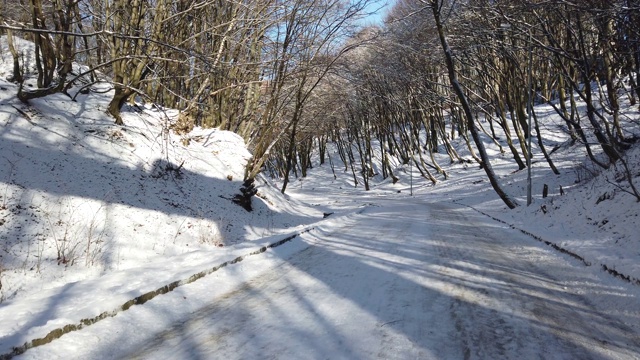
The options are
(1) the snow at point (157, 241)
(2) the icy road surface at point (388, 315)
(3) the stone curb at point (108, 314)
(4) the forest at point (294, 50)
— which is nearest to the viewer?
(3) the stone curb at point (108, 314)

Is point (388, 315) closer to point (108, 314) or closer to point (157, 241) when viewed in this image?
point (108, 314)

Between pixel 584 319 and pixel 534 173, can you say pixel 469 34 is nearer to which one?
pixel 534 173

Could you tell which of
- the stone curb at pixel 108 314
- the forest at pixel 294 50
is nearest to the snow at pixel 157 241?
the stone curb at pixel 108 314

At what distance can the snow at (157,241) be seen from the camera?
3332 millimetres

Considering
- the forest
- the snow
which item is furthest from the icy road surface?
the forest

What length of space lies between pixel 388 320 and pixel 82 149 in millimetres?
7896

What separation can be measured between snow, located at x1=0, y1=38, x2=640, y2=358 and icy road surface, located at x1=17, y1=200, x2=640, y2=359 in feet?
0.11

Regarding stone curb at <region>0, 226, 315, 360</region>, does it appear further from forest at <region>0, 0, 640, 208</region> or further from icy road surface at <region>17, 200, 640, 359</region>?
forest at <region>0, 0, 640, 208</region>

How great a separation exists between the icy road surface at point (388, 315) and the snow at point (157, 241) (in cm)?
3

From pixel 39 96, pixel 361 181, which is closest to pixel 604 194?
pixel 39 96

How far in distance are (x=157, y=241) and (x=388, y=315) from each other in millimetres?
5460

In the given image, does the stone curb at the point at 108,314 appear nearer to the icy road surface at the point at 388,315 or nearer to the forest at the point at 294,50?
the icy road surface at the point at 388,315

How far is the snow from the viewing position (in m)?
3.33

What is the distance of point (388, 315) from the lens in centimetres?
353
